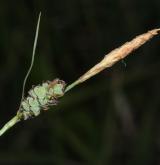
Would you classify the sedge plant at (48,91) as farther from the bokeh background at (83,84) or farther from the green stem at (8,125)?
the bokeh background at (83,84)

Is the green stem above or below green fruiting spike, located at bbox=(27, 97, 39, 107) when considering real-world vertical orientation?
below

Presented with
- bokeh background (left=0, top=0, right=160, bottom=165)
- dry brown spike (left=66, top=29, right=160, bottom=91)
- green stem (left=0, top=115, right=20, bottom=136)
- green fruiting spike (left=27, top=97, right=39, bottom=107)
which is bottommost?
green stem (left=0, top=115, right=20, bottom=136)

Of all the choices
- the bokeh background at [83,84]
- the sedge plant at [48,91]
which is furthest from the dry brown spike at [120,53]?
the bokeh background at [83,84]

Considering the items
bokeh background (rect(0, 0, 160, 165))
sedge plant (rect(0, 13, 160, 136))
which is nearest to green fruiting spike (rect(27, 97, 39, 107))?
sedge plant (rect(0, 13, 160, 136))

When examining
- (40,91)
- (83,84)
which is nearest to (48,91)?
(40,91)

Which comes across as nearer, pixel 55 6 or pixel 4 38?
pixel 4 38

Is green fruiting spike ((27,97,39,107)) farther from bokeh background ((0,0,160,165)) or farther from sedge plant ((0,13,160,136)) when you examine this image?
bokeh background ((0,0,160,165))

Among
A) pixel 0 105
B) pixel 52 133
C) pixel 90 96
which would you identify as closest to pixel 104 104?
pixel 90 96

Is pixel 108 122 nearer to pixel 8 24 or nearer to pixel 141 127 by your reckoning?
pixel 141 127

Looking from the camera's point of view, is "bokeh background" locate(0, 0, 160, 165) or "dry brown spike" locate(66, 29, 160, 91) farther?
"bokeh background" locate(0, 0, 160, 165)
